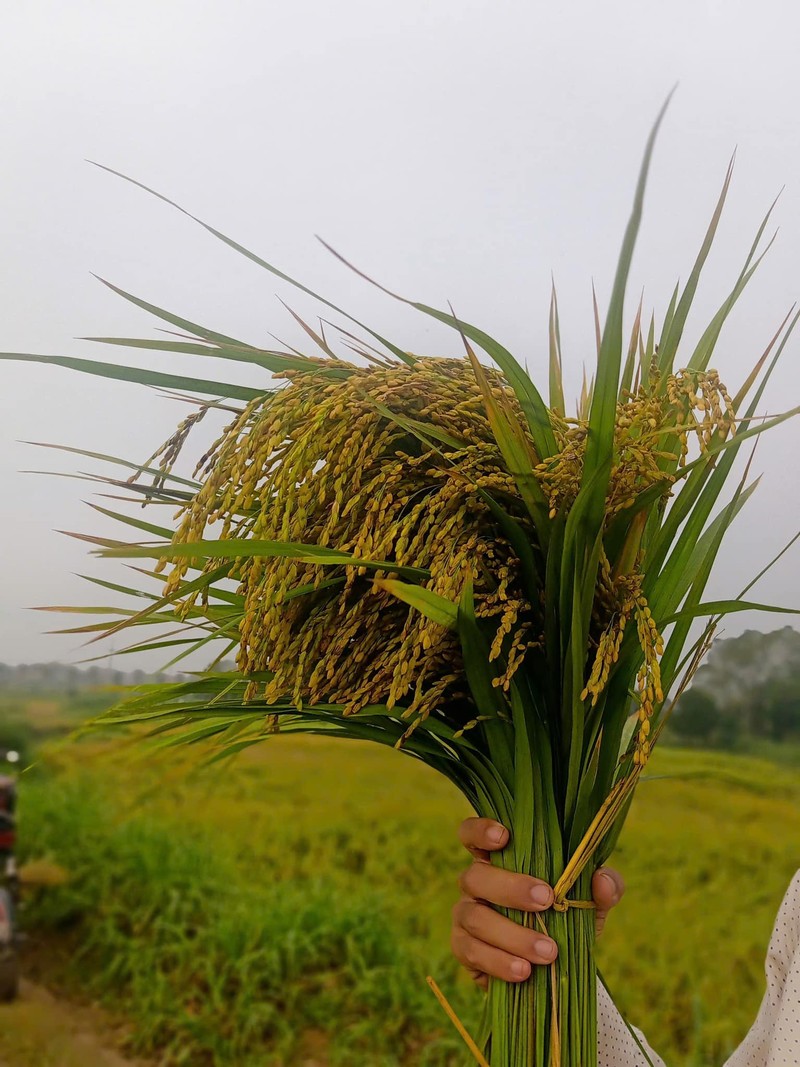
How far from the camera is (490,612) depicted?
485mm

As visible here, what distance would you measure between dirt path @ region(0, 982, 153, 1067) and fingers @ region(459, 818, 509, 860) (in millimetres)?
1940

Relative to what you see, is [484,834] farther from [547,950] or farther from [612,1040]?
[612,1040]

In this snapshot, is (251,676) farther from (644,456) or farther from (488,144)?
(488,144)

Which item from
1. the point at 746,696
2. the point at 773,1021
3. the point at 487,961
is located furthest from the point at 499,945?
the point at 746,696

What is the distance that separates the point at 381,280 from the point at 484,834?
156cm

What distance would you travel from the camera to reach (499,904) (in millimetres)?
565

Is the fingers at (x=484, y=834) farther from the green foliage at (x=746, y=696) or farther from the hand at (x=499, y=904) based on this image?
the green foliage at (x=746, y=696)

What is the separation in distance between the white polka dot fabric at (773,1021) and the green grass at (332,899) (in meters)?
1.25

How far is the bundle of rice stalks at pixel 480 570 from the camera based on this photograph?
46cm

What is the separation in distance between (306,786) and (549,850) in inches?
69.6

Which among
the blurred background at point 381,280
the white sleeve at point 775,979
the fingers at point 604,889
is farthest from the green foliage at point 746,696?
the fingers at point 604,889

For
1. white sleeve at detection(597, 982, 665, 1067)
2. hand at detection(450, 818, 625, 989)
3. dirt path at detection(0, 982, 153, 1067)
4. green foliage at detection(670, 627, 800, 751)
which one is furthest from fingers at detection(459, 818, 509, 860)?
dirt path at detection(0, 982, 153, 1067)

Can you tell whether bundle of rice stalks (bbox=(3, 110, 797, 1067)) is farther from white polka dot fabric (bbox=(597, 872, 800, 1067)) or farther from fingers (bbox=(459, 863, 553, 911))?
white polka dot fabric (bbox=(597, 872, 800, 1067))

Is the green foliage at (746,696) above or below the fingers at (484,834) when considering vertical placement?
above
